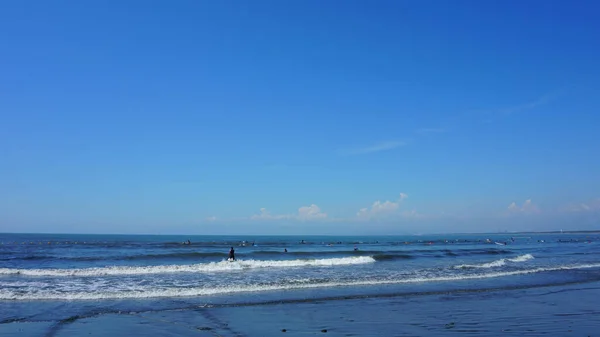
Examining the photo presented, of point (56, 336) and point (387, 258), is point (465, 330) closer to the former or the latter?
point (56, 336)

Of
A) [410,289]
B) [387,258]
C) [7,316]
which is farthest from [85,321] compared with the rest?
[387,258]

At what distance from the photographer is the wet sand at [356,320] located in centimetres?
1155

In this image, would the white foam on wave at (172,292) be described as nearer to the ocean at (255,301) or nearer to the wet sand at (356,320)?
the ocean at (255,301)

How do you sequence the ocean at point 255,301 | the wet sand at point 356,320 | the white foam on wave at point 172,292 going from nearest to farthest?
the wet sand at point 356,320 < the ocean at point 255,301 < the white foam on wave at point 172,292

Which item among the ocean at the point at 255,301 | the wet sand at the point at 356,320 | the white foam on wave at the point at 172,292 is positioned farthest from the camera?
the white foam on wave at the point at 172,292

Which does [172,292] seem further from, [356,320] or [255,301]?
[356,320]

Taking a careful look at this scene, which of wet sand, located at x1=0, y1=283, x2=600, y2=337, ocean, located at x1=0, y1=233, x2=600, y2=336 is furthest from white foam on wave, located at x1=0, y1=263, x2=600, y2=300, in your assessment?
wet sand, located at x1=0, y1=283, x2=600, y2=337

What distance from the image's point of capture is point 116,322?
13.0 m

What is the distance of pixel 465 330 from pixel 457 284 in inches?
435

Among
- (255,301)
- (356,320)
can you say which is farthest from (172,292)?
(356,320)

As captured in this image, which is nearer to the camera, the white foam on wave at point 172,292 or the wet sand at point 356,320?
the wet sand at point 356,320

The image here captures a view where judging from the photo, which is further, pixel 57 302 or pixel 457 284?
pixel 457 284

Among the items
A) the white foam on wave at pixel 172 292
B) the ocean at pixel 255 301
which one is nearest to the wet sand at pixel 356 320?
the ocean at pixel 255 301

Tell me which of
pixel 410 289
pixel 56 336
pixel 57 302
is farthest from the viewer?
pixel 410 289
